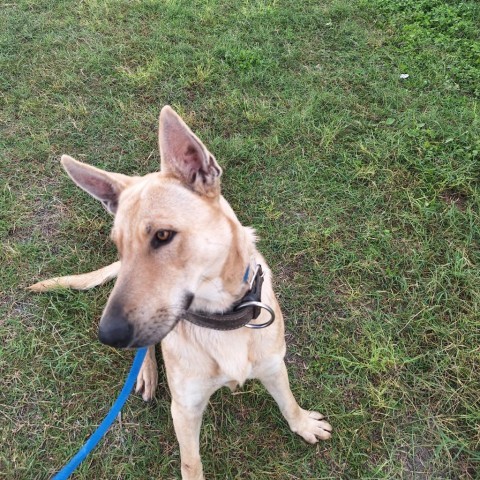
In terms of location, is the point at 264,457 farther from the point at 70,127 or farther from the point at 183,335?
the point at 70,127

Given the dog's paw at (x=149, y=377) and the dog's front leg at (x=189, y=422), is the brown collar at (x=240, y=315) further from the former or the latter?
the dog's paw at (x=149, y=377)

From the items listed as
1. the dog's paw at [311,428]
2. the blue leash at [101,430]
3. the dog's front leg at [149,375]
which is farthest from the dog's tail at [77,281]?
the dog's paw at [311,428]

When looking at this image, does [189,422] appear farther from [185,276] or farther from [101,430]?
[185,276]

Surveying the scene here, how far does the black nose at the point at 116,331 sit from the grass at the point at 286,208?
4.73ft

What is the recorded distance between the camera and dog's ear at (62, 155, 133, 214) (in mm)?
2025

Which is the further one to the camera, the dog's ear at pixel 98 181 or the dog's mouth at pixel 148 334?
the dog's ear at pixel 98 181

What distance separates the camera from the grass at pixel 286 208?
2.76m

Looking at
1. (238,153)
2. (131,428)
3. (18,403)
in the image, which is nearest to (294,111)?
(238,153)

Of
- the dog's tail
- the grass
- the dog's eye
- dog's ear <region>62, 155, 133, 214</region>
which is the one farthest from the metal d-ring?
the dog's tail

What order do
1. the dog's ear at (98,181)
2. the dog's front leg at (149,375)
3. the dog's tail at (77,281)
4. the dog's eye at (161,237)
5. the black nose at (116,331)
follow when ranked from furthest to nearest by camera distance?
the dog's tail at (77,281) → the dog's front leg at (149,375) → the dog's ear at (98,181) → the dog's eye at (161,237) → the black nose at (116,331)

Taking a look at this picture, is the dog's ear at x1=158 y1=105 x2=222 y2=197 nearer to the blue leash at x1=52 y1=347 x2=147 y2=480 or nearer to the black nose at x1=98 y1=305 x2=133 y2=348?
the black nose at x1=98 y1=305 x2=133 y2=348

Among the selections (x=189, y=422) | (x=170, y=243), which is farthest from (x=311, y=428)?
(x=170, y=243)

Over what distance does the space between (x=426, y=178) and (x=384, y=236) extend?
72cm

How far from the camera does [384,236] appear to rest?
346 centimetres
